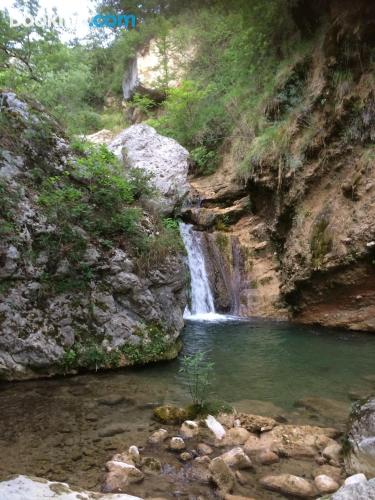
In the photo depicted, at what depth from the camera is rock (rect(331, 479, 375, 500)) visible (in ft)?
7.67

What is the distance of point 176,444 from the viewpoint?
149 inches

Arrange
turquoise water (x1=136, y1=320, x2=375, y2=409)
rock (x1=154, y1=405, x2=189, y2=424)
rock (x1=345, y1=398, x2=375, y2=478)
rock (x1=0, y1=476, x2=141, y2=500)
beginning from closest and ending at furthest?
rock (x1=0, y1=476, x2=141, y2=500), rock (x1=345, y1=398, x2=375, y2=478), rock (x1=154, y1=405, x2=189, y2=424), turquoise water (x1=136, y1=320, x2=375, y2=409)

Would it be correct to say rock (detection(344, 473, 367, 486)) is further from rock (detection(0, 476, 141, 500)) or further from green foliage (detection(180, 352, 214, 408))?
green foliage (detection(180, 352, 214, 408))

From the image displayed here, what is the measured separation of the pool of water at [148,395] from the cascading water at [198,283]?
2216 millimetres

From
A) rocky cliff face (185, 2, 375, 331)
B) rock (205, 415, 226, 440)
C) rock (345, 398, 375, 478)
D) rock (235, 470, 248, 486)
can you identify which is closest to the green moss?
rocky cliff face (185, 2, 375, 331)

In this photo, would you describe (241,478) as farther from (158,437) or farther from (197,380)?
(197,380)

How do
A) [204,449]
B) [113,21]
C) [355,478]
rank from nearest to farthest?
[355,478] < [204,449] < [113,21]

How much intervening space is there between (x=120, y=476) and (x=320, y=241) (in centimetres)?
733

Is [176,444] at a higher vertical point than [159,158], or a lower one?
lower

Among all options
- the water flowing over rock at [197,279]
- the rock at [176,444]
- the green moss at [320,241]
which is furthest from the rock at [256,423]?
the water flowing over rock at [197,279]

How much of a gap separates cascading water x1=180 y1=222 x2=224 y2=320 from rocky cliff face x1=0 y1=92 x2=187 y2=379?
3.13 m

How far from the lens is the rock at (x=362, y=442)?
3.24m

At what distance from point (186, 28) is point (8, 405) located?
2036 centimetres

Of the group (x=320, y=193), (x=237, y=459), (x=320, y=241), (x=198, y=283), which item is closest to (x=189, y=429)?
(x=237, y=459)
